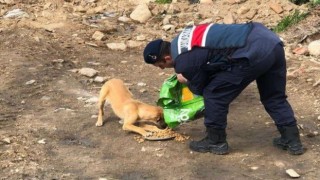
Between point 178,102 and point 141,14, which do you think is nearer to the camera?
point 178,102

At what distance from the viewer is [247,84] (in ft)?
17.9

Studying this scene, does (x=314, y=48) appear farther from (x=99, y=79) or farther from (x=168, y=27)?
(x=99, y=79)

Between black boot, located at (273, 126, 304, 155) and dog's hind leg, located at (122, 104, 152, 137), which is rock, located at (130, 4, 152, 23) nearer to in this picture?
dog's hind leg, located at (122, 104, 152, 137)

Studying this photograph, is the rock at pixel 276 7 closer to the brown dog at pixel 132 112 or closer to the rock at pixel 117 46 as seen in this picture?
the rock at pixel 117 46

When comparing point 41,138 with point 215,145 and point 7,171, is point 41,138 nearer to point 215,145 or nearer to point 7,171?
point 7,171

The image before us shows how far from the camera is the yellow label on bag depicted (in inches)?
237

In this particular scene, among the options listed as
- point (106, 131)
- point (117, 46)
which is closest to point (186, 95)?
point (106, 131)

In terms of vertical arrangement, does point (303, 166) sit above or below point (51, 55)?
above

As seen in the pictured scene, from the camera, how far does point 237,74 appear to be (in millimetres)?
5289

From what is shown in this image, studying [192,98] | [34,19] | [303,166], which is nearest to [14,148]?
[192,98]

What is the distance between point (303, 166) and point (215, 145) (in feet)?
2.80

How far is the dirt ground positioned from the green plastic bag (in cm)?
30

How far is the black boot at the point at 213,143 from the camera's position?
567 centimetres

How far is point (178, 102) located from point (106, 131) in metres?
1.01
